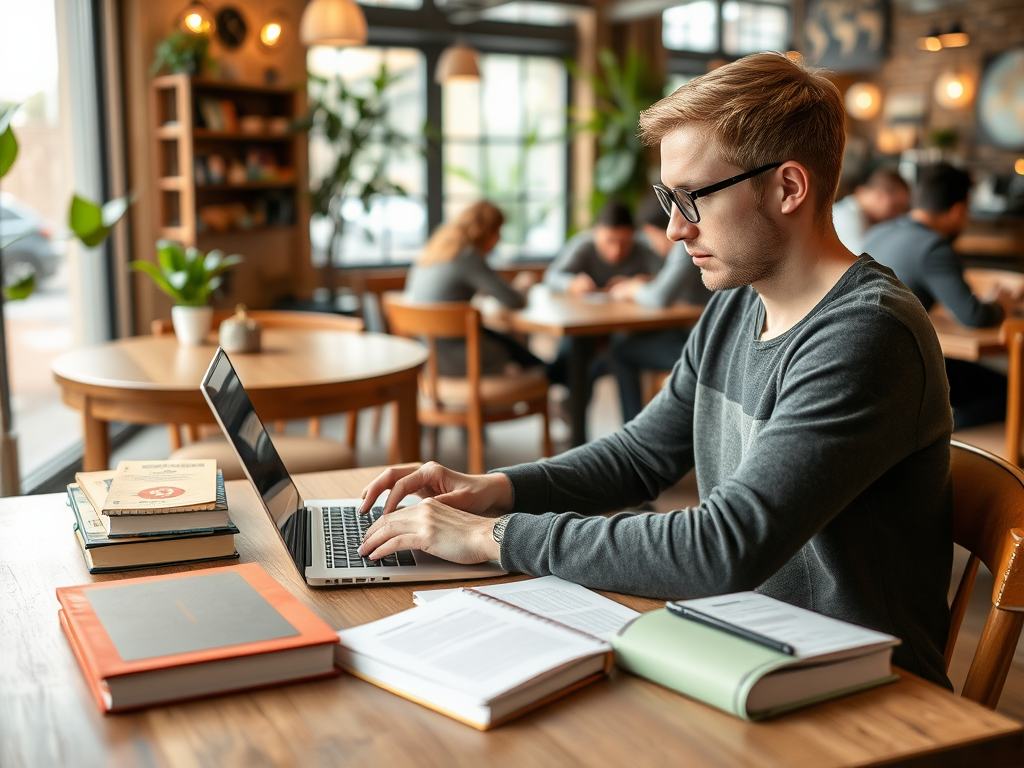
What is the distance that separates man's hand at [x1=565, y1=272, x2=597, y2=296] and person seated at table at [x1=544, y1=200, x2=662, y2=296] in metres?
0.03

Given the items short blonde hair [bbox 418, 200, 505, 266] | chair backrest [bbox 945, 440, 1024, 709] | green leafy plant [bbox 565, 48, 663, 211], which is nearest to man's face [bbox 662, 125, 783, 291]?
chair backrest [bbox 945, 440, 1024, 709]

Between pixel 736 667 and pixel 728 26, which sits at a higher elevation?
pixel 728 26

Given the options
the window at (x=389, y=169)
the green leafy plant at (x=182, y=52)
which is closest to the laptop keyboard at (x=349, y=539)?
the green leafy plant at (x=182, y=52)

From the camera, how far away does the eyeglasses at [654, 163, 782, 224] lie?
4.03 feet

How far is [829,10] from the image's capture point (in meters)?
8.98

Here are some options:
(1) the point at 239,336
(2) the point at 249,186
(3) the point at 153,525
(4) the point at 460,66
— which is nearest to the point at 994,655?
(3) the point at 153,525

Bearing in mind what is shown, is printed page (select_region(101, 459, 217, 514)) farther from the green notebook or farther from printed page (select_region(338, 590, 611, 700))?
the green notebook

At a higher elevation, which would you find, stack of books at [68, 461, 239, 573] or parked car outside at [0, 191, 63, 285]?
parked car outside at [0, 191, 63, 285]

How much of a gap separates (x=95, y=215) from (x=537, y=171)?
5.49 m

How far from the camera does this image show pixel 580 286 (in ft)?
15.6

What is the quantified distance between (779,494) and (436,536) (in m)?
0.41

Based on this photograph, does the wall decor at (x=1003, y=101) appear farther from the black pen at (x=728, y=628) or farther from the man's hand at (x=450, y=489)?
the black pen at (x=728, y=628)

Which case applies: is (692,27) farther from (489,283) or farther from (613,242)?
(489,283)

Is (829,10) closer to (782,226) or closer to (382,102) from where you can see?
(382,102)
